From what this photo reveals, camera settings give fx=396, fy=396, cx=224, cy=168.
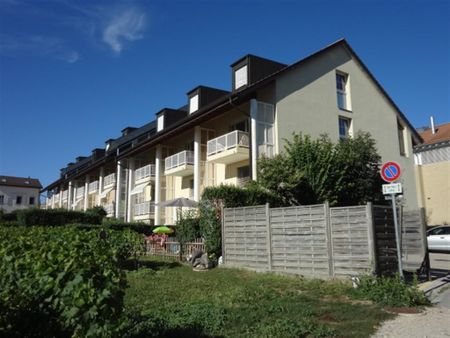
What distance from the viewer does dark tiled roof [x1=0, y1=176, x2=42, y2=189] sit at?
81188 mm

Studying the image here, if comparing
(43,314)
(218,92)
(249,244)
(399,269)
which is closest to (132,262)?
(249,244)

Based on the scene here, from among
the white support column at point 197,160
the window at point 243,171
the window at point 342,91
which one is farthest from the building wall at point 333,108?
the white support column at point 197,160

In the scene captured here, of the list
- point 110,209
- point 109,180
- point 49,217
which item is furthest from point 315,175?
point 109,180

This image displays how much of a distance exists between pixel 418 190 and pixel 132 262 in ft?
77.9

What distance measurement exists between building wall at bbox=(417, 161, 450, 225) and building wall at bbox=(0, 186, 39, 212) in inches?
2861

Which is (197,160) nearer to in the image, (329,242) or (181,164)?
(181,164)

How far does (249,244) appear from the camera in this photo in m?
13.3

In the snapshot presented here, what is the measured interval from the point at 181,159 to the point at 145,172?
6.65 meters

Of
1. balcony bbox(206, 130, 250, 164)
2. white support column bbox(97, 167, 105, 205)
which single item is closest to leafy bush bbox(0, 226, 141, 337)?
balcony bbox(206, 130, 250, 164)

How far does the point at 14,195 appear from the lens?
81438mm

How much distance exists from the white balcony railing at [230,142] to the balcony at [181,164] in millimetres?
3680

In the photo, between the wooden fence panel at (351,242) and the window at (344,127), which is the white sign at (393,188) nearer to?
the wooden fence panel at (351,242)

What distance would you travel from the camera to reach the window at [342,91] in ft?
85.5

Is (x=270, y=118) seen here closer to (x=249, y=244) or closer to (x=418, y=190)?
(x=249, y=244)
